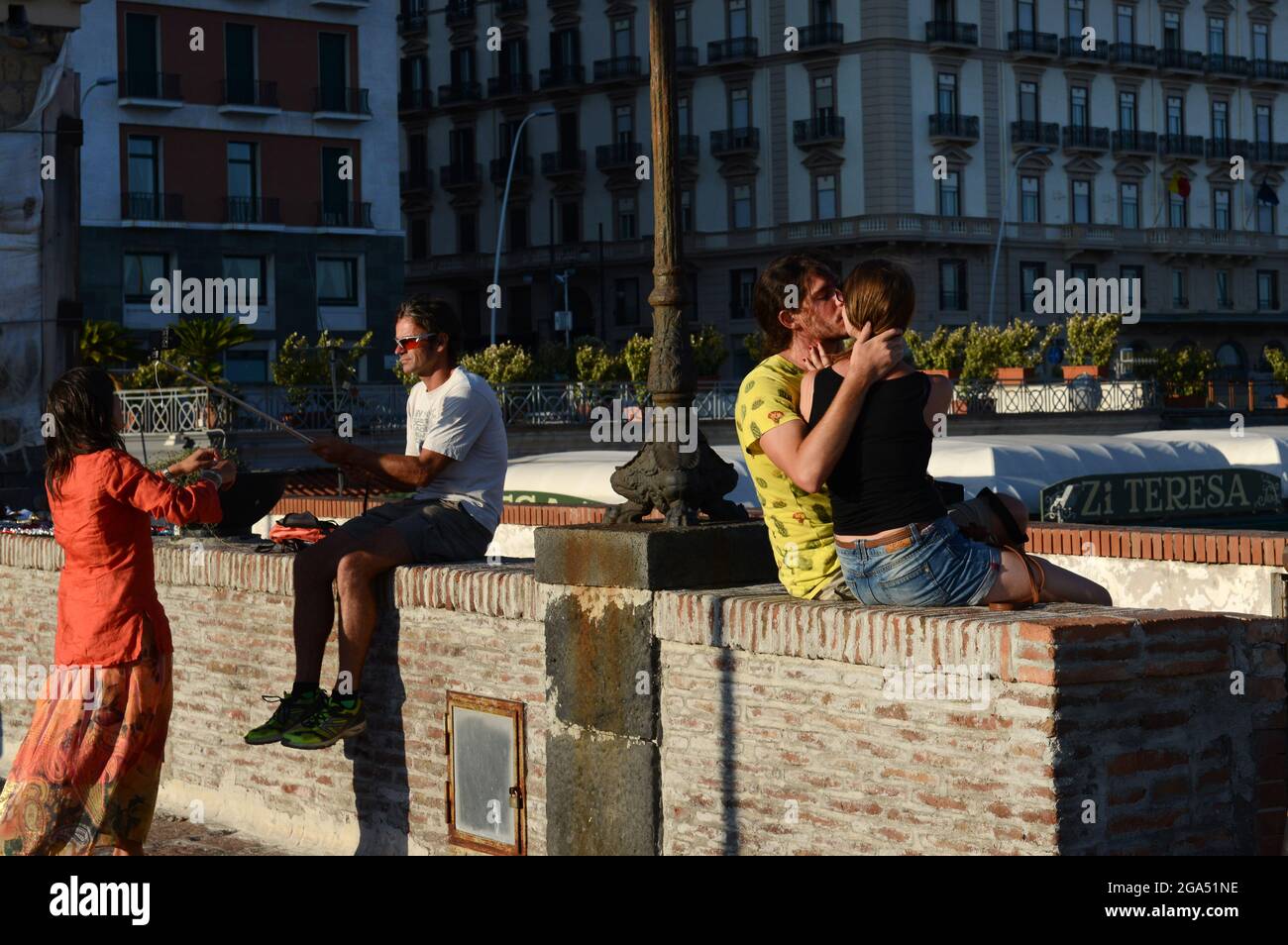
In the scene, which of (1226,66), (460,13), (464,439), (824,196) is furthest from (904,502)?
(1226,66)

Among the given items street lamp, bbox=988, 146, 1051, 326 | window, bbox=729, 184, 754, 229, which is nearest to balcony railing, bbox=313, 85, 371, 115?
window, bbox=729, 184, 754, 229

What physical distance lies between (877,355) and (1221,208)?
268 feet

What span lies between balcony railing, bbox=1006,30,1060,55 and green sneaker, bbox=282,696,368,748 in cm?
7200

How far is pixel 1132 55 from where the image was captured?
80.0m

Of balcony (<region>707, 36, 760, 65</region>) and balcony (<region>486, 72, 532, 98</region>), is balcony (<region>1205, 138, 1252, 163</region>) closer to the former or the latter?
balcony (<region>707, 36, 760, 65</region>)

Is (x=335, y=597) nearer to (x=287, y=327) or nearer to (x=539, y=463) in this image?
(x=539, y=463)

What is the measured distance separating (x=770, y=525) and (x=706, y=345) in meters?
54.5

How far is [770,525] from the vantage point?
22.7ft

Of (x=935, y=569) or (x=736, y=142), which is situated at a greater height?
(x=736, y=142)

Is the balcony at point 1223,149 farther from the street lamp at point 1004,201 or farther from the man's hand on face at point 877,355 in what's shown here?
the man's hand on face at point 877,355

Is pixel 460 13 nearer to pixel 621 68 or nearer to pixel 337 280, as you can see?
pixel 621 68

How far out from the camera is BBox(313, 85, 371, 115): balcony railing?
5897cm

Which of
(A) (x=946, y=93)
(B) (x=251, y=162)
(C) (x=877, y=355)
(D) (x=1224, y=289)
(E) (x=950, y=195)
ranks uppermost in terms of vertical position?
(A) (x=946, y=93)
